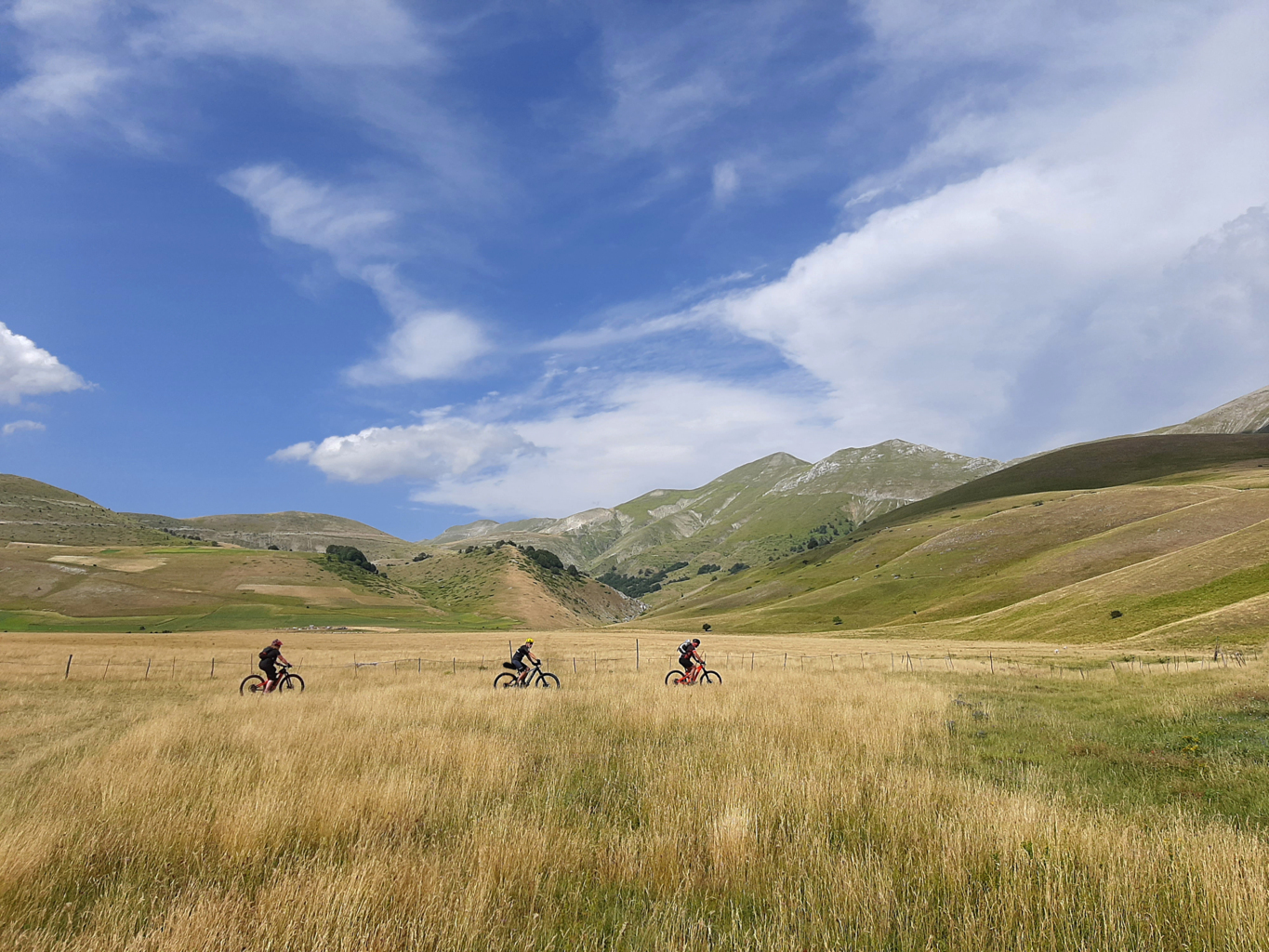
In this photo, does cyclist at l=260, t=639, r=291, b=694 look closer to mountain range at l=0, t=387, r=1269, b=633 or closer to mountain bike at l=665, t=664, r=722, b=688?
mountain bike at l=665, t=664, r=722, b=688

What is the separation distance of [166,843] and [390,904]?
3207 mm

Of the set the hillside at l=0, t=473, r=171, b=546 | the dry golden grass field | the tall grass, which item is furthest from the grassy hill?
the hillside at l=0, t=473, r=171, b=546

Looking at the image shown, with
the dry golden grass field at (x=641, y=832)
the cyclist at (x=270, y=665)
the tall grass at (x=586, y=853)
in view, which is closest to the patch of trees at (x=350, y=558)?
the cyclist at (x=270, y=665)

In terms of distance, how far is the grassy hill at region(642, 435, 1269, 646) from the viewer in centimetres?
5116

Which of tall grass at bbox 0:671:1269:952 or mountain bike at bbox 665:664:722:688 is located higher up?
tall grass at bbox 0:671:1269:952

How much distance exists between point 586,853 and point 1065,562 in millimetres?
101259

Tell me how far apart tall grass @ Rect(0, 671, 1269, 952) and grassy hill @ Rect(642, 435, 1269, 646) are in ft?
143

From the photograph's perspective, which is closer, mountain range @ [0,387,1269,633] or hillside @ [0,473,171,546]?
mountain range @ [0,387,1269,633]

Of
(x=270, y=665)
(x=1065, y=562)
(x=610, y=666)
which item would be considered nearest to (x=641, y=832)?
(x=270, y=665)

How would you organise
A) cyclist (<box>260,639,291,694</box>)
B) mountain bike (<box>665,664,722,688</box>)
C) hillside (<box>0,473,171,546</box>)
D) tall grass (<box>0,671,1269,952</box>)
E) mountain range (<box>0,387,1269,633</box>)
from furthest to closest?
hillside (<box>0,473,171,546</box>) → mountain range (<box>0,387,1269,633</box>) → mountain bike (<box>665,664,722,688</box>) → cyclist (<box>260,639,291,694</box>) → tall grass (<box>0,671,1269,952</box>)

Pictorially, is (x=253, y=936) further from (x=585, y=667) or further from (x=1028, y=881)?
(x=585, y=667)

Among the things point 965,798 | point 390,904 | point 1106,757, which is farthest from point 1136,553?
point 390,904

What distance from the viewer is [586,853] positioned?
5.68m

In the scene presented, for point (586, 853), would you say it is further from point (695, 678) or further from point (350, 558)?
point (350, 558)
